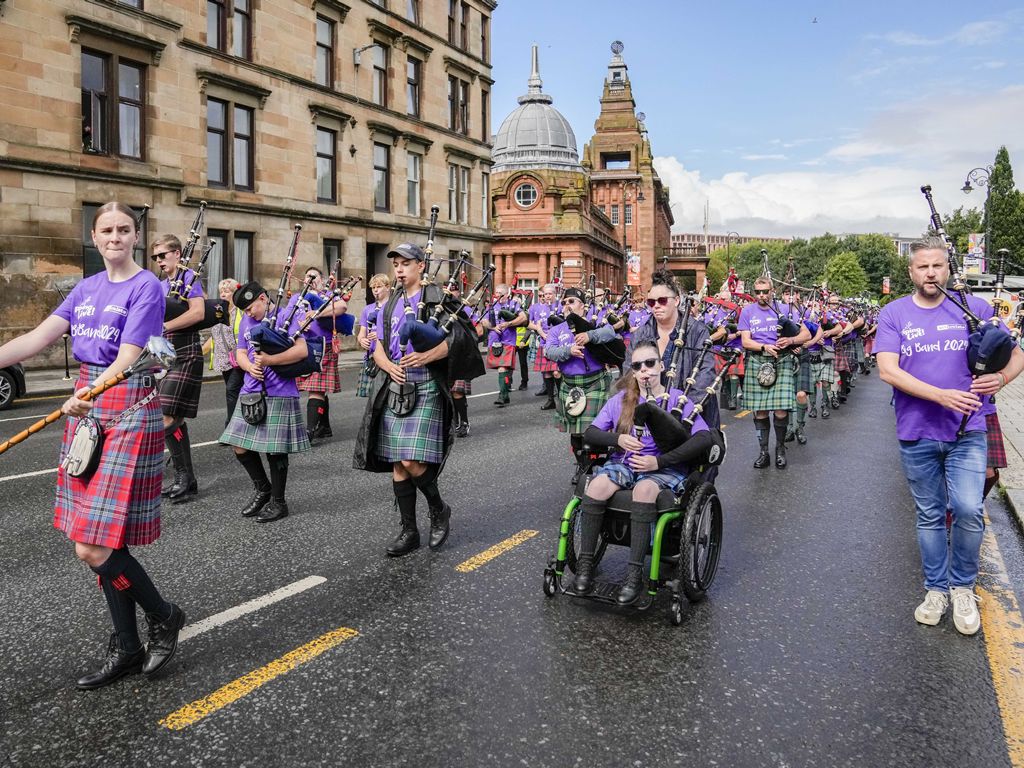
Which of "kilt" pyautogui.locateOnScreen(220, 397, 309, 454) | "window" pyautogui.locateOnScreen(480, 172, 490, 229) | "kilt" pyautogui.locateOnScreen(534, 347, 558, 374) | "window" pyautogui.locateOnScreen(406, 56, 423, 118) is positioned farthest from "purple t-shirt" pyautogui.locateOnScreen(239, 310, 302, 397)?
"window" pyautogui.locateOnScreen(480, 172, 490, 229)

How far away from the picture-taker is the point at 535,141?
229 ft

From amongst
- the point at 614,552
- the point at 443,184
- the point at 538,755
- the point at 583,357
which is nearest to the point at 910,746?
the point at 538,755

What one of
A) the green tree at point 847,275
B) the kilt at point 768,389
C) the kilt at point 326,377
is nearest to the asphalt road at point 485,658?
the kilt at point 768,389

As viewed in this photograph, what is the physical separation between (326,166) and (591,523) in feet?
82.4

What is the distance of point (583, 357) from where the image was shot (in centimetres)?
769

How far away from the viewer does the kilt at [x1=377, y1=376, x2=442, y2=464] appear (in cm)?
530

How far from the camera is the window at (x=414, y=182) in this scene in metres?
31.5

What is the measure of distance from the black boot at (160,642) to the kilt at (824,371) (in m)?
11.3

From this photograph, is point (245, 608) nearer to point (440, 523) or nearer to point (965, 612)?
point (440, 523)

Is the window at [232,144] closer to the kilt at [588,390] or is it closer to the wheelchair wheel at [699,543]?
the kilt at [588,390]

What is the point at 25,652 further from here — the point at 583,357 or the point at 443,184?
the point at 443,184

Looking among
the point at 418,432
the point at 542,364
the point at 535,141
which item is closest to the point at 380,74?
the point at 542,364

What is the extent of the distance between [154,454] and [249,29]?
23745mm

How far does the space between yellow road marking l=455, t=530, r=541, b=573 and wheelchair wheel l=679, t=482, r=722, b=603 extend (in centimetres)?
139
